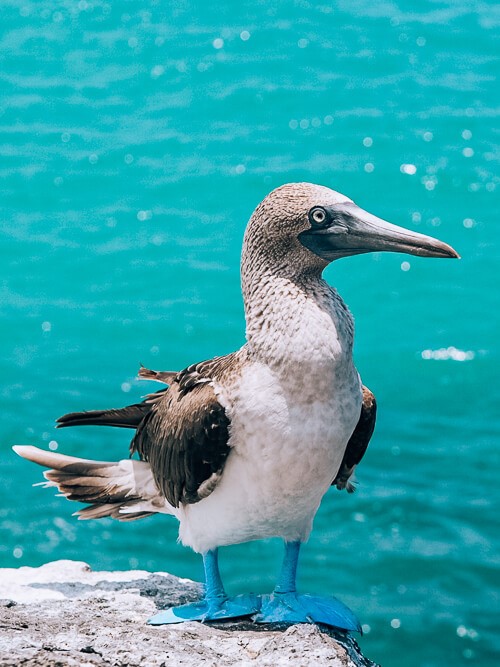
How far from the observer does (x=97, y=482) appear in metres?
5.09

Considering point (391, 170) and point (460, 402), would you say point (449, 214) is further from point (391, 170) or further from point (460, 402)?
point (460, 402)

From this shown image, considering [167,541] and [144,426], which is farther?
[167,541]

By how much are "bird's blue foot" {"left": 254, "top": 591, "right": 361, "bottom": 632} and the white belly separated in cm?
39

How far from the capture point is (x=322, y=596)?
15.5ft

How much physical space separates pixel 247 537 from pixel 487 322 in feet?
21.9

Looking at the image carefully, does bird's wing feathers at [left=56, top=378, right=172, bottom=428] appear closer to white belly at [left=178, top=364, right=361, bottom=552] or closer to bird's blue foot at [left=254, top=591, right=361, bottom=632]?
white belly at [left=178, top=364, right=361, bottom=552]

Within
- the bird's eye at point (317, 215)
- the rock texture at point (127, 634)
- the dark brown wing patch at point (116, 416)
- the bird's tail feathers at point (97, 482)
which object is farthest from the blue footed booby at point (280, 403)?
the bird's tail feathers at point (97, 482)

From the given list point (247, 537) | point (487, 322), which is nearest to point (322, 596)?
point (247, 537)

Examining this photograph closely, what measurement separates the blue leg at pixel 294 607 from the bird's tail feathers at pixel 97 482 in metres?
0.68

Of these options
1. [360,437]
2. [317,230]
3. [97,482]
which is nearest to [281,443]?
[360,437]

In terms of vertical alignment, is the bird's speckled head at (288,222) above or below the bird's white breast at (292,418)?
above

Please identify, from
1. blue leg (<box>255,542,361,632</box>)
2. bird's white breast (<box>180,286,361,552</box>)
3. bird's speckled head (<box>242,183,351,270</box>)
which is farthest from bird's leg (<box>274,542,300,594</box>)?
bird's speckled head (<box>242,183,351,270</box>)

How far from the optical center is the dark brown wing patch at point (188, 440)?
4.27 meters

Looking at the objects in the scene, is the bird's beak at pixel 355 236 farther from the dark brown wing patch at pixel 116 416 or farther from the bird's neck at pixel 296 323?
the dark brown wing patch at pixel 116 416
